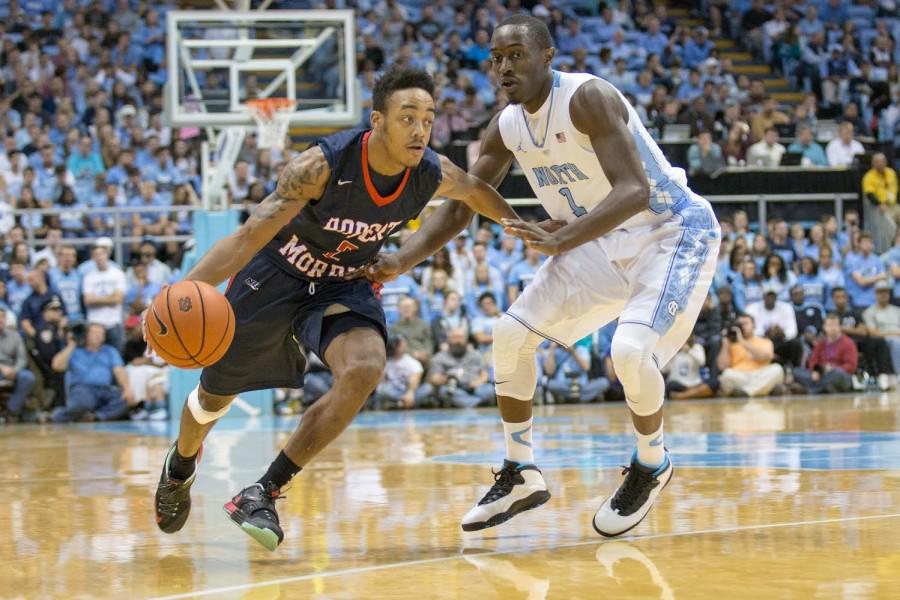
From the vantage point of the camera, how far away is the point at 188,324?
4.86m

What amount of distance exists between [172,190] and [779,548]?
41.9 ft

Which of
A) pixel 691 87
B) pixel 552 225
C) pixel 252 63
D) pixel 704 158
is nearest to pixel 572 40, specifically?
pixel 691 87

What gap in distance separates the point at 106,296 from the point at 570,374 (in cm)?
524

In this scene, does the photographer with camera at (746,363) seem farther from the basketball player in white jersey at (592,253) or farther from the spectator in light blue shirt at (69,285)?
the basketball player in white jersey at (592,253)

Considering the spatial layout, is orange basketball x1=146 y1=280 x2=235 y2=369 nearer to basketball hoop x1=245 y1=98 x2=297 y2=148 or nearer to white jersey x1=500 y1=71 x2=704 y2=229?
white jersey x1=500 y1=71 x2=704 y2=229

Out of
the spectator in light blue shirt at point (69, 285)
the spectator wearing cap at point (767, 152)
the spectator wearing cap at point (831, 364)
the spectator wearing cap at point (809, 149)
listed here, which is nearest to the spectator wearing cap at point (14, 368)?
the spectator in light blue shirt at point (69, 285)

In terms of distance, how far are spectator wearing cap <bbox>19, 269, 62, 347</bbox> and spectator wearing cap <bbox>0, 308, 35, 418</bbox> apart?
1.18ft

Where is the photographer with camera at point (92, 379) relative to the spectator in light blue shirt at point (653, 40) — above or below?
below

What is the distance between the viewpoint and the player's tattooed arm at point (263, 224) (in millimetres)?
5059

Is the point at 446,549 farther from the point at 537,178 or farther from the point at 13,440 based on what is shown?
the point at 13,440

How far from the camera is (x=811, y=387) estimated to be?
1530 centimetres

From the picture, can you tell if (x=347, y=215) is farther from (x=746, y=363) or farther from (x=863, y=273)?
(x=863, y=273)

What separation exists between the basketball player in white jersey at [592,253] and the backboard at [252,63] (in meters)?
8.08

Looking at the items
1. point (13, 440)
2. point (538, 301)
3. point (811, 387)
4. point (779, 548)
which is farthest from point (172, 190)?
point (779, 548)
